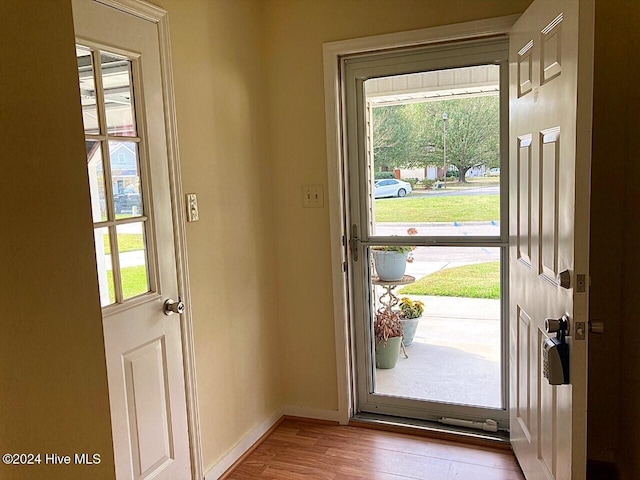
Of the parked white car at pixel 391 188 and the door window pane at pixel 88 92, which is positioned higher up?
the door window pane at pixel 88 92

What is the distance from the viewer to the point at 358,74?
8.59 ft

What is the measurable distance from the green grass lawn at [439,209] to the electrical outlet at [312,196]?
31 cm

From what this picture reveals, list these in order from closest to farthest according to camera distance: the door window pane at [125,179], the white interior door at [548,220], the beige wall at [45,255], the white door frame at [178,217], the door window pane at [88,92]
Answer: the beige wall at [45,255] → the white interior door at [548,220] → the door window pane at [88,92] → the door window pane at [125,179] → the white door frame at [178,217]

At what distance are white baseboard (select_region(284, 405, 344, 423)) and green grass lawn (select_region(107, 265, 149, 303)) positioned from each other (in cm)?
137

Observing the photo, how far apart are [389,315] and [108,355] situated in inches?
61.8

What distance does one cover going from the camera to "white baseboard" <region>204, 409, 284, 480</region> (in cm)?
230

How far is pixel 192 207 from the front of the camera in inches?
83.9

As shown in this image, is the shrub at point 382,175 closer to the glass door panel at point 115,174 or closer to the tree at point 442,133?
the tree at point 442,133

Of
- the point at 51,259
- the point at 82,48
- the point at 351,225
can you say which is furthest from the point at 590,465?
the point at 82,48

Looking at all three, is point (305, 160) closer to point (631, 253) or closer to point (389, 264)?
point (389, 264)

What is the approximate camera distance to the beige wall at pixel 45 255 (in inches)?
33.6

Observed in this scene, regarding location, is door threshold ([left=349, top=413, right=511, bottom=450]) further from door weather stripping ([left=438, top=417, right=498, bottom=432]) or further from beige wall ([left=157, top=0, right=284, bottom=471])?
beige wall ([left=157, top=0, right=284, bottom=471])

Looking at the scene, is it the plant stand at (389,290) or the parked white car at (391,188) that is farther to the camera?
the plant stand at (389,290)

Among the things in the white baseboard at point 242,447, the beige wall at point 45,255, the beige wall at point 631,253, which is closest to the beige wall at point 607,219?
the beige wall at point 631,253
